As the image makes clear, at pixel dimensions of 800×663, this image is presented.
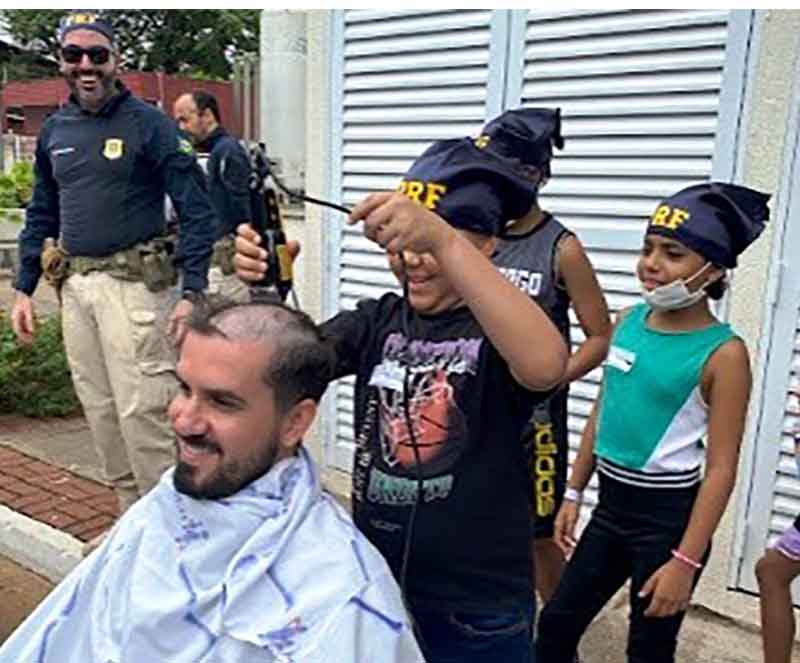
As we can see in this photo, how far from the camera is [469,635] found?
60.5 inches

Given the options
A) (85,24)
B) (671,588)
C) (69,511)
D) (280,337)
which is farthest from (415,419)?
(69,511)

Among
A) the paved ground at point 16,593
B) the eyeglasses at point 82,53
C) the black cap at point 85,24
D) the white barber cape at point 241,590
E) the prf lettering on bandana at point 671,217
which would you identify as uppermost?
the black cap at point 85,24

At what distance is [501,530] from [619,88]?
2036mm

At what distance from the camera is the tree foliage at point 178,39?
32.7 meters

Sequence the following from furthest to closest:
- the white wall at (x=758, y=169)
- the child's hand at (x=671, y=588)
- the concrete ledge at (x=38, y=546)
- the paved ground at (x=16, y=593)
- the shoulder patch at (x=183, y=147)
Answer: the concrete ledge at (x=38, y=546)
the shoulder patch at (x=183, y=147)
the paved ground at (x=16, y=593)
the white wall at (x=758, y=169)
the child's hand at (x=671, y=588)

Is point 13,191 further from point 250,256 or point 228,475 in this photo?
point 228,475

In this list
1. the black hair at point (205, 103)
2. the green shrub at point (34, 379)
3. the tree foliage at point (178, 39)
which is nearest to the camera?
Result: the black hair at point (205, 103)

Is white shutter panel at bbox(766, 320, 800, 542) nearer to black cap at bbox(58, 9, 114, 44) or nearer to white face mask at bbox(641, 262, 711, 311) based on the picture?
white face mask at bbox(641, 262, 711, 311)

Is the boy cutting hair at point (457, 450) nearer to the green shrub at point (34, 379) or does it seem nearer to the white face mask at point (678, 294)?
the white face mask at point (678, 294)

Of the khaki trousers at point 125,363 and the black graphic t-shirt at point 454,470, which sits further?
the khaki trousers at point 125,363

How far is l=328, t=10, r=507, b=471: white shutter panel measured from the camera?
3.52 meters

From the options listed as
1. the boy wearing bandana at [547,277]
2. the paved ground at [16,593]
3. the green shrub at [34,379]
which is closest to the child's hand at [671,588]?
the boy wearing bandana at [547,277]

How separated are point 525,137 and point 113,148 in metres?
1.58

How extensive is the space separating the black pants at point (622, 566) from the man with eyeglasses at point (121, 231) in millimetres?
1600
